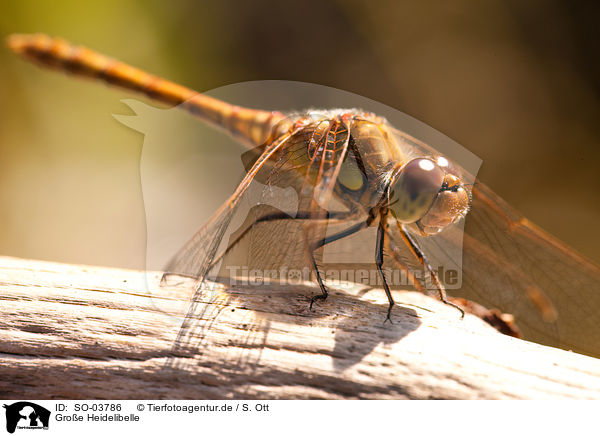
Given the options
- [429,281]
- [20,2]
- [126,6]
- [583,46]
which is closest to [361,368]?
[429,281]

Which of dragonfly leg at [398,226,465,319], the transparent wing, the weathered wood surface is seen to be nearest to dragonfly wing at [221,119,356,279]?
the weathered wood surface

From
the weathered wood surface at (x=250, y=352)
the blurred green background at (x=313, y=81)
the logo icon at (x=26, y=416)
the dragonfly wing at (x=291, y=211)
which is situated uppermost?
the blurred green background at (x=313, y=81)

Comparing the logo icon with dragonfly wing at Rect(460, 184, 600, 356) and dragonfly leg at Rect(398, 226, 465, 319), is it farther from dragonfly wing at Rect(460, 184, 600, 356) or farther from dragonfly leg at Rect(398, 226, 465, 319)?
dragonfly wing at Rect(460, 184, 600, 356)

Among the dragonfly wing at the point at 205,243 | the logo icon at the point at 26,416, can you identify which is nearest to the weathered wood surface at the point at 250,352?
the logo icon at the point at 26,416

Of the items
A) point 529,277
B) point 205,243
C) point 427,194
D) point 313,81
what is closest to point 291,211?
point 205,243

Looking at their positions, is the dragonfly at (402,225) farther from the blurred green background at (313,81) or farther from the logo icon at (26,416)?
the blurred green background at (313,81)

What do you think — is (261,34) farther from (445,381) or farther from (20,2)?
(445,381)

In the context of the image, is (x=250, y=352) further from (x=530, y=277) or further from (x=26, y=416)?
(x=530, y=277)
